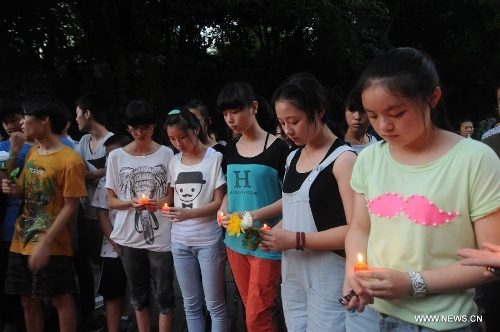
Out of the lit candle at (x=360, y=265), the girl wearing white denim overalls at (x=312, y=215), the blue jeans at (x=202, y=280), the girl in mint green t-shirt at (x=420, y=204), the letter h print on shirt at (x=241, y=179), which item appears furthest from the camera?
the blue jeans at (x=202, y=280)

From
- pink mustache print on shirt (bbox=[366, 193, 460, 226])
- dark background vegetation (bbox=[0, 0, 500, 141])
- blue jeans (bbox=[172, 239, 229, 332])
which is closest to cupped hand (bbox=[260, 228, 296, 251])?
pink mustache print on shirt (bbox=[366, 193, 460, 226])

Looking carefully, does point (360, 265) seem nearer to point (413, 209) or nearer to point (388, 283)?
point (388, 283)

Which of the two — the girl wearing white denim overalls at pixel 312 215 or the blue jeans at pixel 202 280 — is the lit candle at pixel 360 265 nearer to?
the girl wearing white denim overalls at pixel 312 215

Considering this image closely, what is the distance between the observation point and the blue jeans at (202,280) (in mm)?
3461

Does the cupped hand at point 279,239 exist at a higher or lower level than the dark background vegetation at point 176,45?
lower

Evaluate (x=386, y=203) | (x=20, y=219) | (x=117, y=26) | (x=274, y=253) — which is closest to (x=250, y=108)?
(x=274, y=253)

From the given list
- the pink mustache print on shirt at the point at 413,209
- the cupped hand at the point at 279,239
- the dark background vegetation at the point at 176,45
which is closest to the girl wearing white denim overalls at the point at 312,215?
the cupped hand at the point at 279,239

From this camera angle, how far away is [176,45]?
36.0 feet

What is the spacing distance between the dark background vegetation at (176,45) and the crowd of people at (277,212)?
5.41 meters

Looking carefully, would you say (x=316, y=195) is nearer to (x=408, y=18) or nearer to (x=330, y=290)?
(x=330, y=290)

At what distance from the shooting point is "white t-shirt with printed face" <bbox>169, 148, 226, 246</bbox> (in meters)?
3.51

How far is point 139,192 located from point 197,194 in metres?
0.52

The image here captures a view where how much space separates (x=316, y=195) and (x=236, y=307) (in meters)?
2.53

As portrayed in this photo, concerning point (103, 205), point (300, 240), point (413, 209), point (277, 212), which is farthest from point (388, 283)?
point (103, 205)
